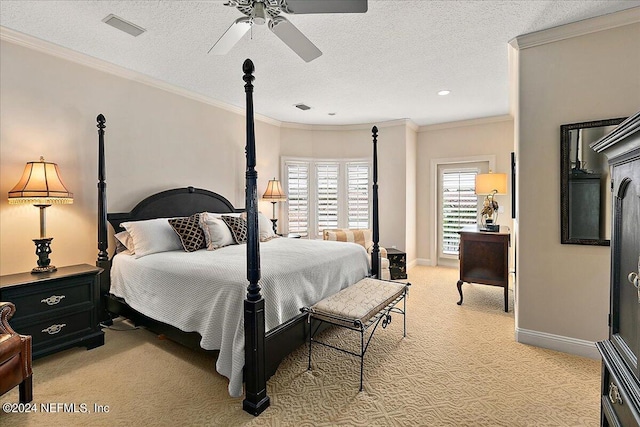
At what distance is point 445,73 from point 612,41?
1421 mm

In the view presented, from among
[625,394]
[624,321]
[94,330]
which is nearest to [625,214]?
[624,321]

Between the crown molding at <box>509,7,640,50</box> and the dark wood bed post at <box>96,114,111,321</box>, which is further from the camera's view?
the dark wood bed post at <box>96,114,111,321</box>

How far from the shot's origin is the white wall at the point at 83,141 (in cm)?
280

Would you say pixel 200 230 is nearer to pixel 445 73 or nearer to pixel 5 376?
pixel 5 376

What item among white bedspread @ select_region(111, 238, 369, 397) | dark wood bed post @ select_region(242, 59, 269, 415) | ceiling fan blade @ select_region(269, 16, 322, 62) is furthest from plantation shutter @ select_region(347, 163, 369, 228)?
dark wood bed post @ select_region(242, 59, 269, 415)

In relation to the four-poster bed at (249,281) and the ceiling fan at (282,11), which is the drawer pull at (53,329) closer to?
the four-poster bed at (249,281)

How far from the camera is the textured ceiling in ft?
7.91

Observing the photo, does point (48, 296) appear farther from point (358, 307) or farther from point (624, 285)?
point (624, 285)

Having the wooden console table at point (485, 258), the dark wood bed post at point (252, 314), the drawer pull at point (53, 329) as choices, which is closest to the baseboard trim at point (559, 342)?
the wooden console table at point (485, 258)

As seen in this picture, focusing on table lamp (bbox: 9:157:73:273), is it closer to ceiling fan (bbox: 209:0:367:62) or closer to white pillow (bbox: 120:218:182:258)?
white pillow (bbox: 120:218:182:258)

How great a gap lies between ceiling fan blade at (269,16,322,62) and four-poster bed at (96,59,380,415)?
0.34 meters

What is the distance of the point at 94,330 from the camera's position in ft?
9.36

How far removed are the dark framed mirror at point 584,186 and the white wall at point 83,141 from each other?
358 cm

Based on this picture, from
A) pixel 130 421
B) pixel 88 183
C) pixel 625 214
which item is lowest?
pixel 130 421
